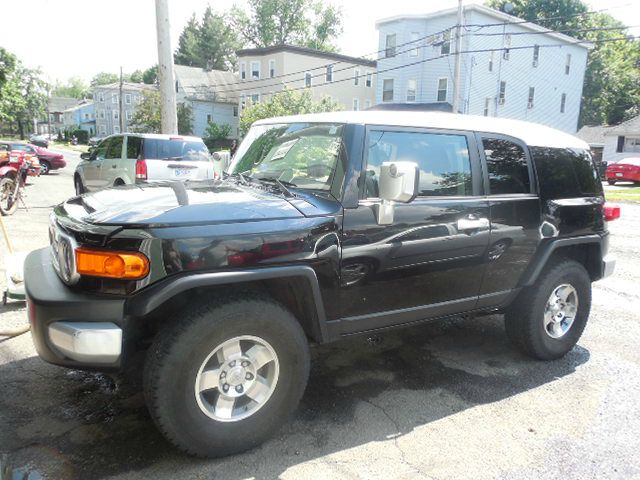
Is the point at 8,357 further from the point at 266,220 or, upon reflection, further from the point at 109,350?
the point at 266,220

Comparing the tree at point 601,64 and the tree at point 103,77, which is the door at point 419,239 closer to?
the tree at point 601,64

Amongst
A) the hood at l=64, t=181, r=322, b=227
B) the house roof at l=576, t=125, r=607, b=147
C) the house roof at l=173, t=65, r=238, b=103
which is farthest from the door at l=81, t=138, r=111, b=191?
the house roof at l=173, t=65, r=238, b=103

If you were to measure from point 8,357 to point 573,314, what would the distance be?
4512 millimetres

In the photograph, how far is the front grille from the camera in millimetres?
2570

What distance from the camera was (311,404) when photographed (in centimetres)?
334

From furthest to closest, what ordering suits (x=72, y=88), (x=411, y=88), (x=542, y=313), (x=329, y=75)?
(x=72, y=88), (x=329, y=75), (x=411, y=88), (x=542, y=313)

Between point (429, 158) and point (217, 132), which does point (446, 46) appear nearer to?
point (217, 132)

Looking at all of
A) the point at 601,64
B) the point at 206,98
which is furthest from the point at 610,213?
the point at 601,64

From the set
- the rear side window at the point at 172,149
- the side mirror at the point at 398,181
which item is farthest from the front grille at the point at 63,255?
the rear side window at the point at 172,149

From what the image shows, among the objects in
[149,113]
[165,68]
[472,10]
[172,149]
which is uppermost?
[472,10]

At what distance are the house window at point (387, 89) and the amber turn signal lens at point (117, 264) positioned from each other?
106 ft

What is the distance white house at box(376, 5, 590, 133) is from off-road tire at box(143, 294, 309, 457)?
88.2ft

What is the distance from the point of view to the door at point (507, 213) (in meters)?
3.56

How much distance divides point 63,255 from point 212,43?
66.7 meters
